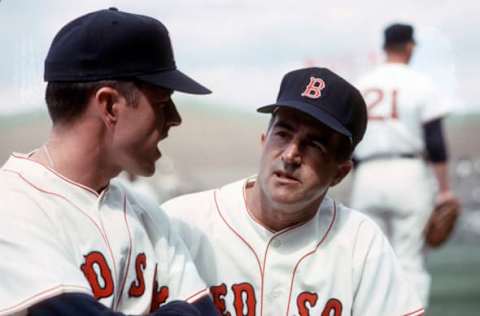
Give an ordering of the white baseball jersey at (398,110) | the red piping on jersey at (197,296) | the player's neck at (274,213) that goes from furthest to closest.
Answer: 1. the white baseball jersey at (398,110)
2. the player's neck at (274,213)
3. the red piping on jersey at (197,296)

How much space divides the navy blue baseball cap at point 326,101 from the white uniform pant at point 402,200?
96.5 inches

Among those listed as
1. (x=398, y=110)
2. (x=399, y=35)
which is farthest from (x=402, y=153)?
(x=399, y=35)

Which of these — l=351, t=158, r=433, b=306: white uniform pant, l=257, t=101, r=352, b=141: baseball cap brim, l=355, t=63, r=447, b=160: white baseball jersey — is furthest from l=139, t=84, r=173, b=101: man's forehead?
l=351, t=158, r=433, b=306: white uniform pant

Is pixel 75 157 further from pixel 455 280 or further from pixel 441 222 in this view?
pixel 455 280

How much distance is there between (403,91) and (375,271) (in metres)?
2.49

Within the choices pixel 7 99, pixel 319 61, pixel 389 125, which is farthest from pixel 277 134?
pixel 319 61

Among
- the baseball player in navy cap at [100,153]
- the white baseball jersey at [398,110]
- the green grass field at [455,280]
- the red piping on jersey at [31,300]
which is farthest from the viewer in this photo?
the green grass field at [455,280]

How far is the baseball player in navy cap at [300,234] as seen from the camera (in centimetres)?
229

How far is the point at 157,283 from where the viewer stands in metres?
2.09

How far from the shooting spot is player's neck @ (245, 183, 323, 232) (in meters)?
2.36

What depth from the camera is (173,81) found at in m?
2.02

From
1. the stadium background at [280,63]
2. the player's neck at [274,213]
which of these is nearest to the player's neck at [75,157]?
the player's neck at [274,213]

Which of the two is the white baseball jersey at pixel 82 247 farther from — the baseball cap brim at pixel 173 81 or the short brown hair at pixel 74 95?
the baseball cap brim at pixel 173 81

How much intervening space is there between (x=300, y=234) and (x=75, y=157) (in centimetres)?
60
